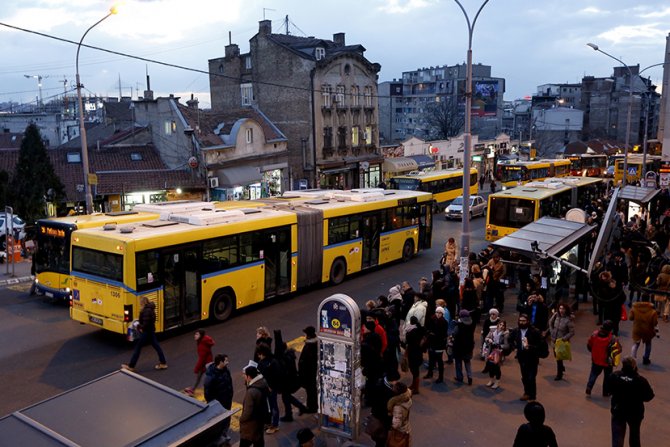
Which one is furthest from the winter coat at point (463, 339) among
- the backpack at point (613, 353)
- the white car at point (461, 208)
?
the white car at point (461, 208)

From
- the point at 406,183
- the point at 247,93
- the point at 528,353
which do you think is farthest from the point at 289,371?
the point at 247,93

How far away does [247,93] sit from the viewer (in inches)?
1875

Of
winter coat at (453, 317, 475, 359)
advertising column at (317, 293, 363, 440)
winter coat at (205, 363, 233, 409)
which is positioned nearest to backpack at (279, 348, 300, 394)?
advertising column at (317, 293, 363, 440)

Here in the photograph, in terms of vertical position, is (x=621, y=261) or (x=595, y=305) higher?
(x=621, y=261)

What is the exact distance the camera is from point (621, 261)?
1576 centimetres

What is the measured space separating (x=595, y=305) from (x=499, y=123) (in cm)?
9472

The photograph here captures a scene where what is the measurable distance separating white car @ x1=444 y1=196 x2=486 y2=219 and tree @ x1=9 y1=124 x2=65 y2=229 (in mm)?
21196

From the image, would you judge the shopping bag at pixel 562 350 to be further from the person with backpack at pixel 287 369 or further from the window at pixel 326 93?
the window at pixel 326 93

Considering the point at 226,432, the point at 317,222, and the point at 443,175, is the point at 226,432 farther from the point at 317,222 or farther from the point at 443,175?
the point at 443,175

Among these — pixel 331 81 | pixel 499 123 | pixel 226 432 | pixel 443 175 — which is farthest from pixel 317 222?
pixel 499 123

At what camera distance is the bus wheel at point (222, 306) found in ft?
49.8

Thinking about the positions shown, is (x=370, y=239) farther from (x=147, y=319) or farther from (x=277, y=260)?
(x=147, y=319)

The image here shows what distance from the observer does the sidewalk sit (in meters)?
20.0

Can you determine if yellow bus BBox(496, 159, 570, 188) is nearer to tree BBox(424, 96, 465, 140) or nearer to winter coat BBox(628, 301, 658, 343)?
tree BBox(424, 96, 465, 140)
